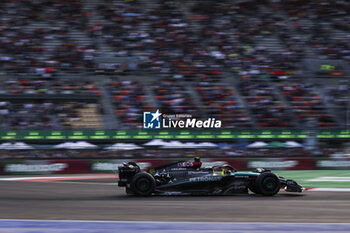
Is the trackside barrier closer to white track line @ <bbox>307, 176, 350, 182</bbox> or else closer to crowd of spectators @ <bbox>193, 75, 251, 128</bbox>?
crowd of spectators @ <bbox>193, 75, 251, 128</bbox>

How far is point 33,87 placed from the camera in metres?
21.0

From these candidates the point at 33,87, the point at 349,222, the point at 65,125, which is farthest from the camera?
the point at 33,87

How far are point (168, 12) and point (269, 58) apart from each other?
20.6 feet

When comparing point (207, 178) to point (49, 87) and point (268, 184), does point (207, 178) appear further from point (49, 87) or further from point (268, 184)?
point (49, 87)

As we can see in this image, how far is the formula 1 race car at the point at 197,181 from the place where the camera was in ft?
33.6

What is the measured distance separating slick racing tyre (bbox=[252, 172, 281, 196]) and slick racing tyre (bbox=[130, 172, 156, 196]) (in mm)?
2322

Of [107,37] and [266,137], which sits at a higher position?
[107,37]

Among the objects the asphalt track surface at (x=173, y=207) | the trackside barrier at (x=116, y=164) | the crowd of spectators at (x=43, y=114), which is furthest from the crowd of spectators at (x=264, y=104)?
the asphalt track surface at (x=173, y=207)

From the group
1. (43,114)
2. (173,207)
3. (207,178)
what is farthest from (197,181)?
(43,114)

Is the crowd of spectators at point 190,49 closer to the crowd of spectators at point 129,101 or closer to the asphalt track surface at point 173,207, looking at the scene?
the crowd of spectators at point 129,101

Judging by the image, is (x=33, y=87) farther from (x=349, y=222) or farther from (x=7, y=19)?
(x=349, y=222)

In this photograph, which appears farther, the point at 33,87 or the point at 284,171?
the point at 33,87

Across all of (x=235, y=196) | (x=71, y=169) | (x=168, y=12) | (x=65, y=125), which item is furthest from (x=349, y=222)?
(x=168, y=12)

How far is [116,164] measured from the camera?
17922 mm
